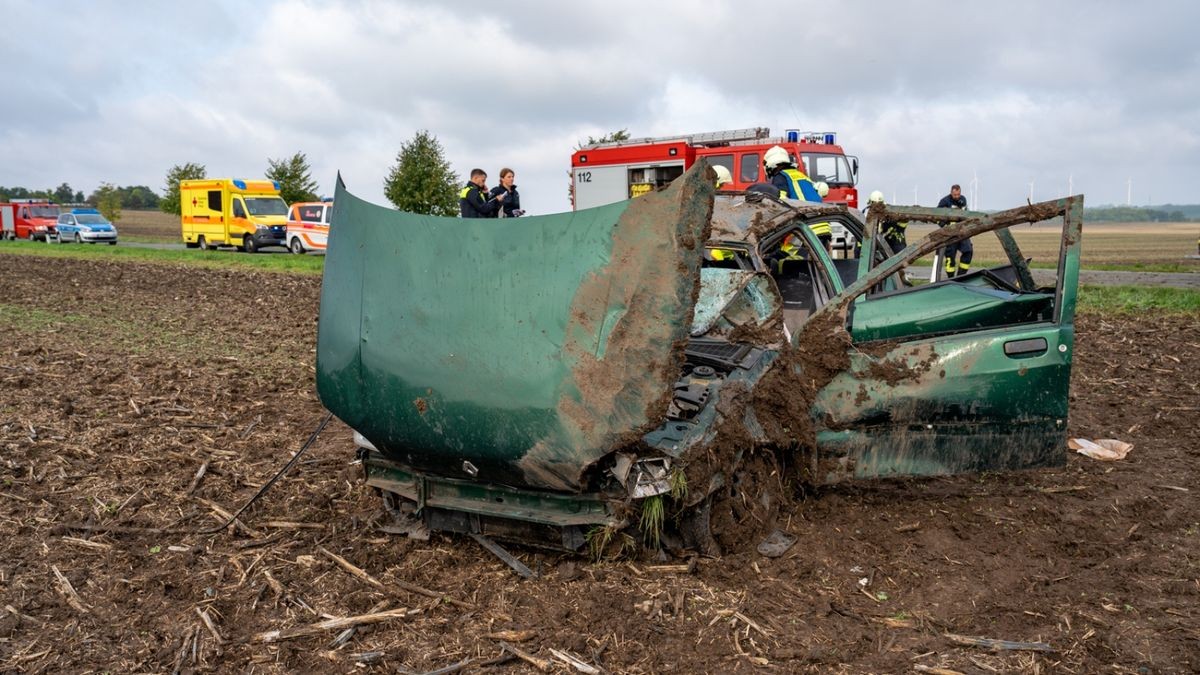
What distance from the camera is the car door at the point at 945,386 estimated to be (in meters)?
4.96

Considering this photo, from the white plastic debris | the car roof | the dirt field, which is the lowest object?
the dirt field

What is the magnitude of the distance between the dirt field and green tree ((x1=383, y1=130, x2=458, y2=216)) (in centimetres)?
2759

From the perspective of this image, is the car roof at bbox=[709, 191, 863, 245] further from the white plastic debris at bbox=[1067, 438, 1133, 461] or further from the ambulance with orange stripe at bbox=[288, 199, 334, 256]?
the ambulance with orange stripe at bbox=[288, 199, 334, 256]

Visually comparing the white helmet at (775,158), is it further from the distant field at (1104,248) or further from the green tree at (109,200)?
the green tree at (109,200)

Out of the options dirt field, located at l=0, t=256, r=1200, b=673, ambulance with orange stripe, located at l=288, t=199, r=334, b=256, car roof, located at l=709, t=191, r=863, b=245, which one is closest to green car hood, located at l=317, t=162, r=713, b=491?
dirt field, located at l=0, t=256, r=1200, b=673

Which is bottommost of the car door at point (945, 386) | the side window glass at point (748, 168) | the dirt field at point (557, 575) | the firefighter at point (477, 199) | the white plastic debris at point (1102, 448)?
the dirt field at point (557, 575)

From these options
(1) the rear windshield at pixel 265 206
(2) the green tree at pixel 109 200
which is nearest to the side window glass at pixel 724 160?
(1) the rear windshield at pixel 265 206

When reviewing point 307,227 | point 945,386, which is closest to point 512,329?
point 945,386

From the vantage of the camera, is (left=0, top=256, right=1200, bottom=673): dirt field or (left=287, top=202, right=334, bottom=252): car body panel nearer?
(left=0, top=256, right=1200, bottom=673): dirt field

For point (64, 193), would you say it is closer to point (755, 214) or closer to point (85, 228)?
point (85, 228)

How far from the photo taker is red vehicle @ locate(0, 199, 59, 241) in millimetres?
43000

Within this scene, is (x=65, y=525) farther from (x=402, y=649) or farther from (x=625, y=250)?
(x=625, y=250)

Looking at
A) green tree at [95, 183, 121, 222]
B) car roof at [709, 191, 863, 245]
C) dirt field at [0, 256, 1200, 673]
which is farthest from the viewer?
green tree at [95, 183, 121, 222]

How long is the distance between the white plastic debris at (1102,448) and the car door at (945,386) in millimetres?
1617
